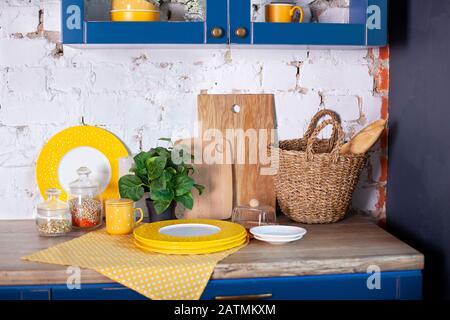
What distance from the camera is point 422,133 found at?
210cm

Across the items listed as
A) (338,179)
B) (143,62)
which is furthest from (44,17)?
(338,179)

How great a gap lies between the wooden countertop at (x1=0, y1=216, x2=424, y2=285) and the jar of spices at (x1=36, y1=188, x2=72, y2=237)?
0.11 feet

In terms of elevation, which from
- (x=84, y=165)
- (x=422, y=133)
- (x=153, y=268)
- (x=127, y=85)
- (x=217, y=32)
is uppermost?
(x=217, y=32)

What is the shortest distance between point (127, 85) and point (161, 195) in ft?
1.64

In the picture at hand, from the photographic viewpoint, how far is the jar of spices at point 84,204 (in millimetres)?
2168

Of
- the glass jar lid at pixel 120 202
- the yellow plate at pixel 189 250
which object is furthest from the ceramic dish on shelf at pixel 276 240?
the glass jar lid at pixel 120 202

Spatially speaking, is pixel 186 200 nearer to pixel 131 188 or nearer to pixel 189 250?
pixel 131 188

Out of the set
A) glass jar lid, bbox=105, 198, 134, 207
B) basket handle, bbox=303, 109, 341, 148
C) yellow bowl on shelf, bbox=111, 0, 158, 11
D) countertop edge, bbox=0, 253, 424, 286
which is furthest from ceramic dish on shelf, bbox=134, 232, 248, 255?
yellow bowl on shelf, bbox=111, 0, 158, 11

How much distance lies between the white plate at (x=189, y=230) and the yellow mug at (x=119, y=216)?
0.42 ft

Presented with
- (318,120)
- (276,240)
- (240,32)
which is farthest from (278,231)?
(240,32)

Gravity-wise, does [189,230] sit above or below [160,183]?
below

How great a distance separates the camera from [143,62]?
2373mm

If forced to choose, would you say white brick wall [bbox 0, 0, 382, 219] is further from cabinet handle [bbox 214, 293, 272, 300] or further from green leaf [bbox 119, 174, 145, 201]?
cabinet handle [bbox 214, 293, 272, 300]

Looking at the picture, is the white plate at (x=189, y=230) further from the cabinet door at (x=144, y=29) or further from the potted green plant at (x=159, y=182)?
the cabinet door at (x=144, y=29)
